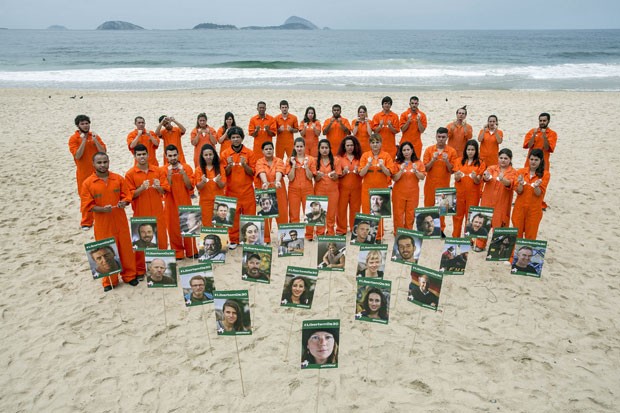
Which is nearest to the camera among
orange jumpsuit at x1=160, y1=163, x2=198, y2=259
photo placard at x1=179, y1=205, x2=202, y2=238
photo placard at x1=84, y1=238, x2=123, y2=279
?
photo placard at x1=84, y1=238, x2=123, y2=279

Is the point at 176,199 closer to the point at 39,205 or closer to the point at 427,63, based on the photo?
the point at 39,205

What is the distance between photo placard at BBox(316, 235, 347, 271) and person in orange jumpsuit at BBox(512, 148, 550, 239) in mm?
3034

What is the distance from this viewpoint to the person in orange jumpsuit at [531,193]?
629 centimetres

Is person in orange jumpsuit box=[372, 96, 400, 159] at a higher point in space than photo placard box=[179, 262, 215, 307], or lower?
higher

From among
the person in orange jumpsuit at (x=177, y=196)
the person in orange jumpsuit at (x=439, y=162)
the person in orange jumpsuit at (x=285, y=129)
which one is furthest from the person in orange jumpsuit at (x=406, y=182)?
the person in orange jumpsuit at (x=285, y=129)

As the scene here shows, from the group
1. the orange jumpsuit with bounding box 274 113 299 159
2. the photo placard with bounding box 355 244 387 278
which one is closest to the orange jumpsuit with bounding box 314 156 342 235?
the photo placard with bounding box 355 244 387 278

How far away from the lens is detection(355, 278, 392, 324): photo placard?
450cm

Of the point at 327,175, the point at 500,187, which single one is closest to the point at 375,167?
the point at 327,175

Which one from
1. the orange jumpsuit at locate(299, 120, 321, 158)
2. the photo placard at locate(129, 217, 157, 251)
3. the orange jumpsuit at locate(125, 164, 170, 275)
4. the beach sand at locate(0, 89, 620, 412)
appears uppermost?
the orange jumpsuit at locate(299, 120, 321, 158)

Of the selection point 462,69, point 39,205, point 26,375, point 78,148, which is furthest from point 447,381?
point 462,69

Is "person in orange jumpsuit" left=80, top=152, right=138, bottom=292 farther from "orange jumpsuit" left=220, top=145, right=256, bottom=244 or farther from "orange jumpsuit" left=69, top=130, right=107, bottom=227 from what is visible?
"orange jumpsuit" left=69, top=130, right=107, bottom=227

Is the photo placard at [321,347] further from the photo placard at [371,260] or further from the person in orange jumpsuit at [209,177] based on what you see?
the person in orange jumpsuit at [209,177]

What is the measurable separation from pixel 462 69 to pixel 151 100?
3200 cm

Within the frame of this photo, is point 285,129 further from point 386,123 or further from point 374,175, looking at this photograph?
point 374,175
